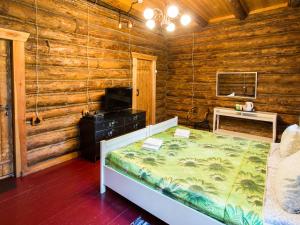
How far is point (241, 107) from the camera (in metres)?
4.87

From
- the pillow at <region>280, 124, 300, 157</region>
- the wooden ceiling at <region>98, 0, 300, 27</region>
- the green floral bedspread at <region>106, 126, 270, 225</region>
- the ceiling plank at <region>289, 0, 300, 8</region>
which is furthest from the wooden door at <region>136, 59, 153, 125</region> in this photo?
the pillow at <region>280, 124, 300, 157</region>

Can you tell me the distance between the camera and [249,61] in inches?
190

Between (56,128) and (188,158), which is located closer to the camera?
(188,158)

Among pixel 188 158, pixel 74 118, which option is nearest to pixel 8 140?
pixel 74 118

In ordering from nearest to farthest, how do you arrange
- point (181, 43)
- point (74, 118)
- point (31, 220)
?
point (31, 220), point (74, 118), point (181, 43)

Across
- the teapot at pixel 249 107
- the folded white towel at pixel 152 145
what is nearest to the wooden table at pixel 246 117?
the teapot at pixel 249 107

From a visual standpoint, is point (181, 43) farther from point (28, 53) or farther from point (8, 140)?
point (8, 140)

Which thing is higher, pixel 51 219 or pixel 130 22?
pixel 130 22

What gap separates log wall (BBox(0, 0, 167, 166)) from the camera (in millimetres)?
3105

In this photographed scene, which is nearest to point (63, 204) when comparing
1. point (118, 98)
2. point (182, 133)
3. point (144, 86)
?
point (182, 133)

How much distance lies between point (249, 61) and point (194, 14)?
168 centimetres

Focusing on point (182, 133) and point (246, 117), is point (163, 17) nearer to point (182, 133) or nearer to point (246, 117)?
point (182, 133)

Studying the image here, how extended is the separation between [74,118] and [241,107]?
3707 mm

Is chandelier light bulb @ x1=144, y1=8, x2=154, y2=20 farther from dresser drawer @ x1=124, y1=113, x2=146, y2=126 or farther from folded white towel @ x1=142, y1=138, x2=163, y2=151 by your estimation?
dresser drawer @ x1=124, y1=113, x2=146, y2=126
